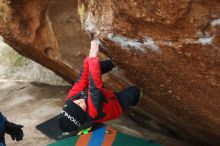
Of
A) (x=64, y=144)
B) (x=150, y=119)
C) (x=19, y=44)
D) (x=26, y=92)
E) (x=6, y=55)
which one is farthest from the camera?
(x=6, y=55)

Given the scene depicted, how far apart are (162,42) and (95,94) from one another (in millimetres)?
1261

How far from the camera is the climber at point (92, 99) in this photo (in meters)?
4.53

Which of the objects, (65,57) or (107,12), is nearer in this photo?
(107,12)

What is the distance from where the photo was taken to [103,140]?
568cm

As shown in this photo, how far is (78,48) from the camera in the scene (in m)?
6.26

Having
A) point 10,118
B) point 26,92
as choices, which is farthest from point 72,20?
point 26,92

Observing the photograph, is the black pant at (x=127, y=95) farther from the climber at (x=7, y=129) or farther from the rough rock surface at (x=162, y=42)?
the climber at (x=7, y=129)

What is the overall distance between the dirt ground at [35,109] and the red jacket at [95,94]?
1.52 metres

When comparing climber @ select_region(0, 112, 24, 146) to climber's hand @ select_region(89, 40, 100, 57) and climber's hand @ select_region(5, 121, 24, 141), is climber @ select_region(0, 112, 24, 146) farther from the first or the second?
climber's hand @ select_region(89, 40, 100, 57)

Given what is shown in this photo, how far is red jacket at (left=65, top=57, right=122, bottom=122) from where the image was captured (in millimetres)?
4636

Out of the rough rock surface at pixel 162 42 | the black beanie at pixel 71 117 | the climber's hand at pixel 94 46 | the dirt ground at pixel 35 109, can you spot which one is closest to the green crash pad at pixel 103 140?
the dirt ground at pixel 35 109

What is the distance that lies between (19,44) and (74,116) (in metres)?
2.65

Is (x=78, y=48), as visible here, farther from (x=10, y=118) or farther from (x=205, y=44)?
(x=205, y=44)

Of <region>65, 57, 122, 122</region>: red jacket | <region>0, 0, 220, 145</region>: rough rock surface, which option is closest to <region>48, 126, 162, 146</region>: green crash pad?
<region>0, 0, 220, 145</region>: rough rock surface
